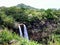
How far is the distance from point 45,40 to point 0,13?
379cm

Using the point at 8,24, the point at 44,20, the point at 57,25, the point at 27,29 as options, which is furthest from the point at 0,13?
the point at 57,25

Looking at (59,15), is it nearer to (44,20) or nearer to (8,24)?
(44,20)

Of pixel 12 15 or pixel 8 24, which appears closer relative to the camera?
pixel 8 24

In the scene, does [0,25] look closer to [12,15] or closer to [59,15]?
[12,15]

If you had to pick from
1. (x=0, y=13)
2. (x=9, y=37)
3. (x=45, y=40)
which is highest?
(x=0, y=13)

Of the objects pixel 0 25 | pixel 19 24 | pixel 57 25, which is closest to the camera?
pixel 0 25

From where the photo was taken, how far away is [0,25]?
52.4ft

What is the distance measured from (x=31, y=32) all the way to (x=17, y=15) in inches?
65.0

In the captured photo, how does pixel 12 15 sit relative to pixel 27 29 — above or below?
above

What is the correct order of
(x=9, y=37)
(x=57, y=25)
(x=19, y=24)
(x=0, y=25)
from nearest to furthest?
(x=9, y=37), (x=0, y=25), (x=19, y=24), (x=57, y=25)

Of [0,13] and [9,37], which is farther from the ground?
[0,13]

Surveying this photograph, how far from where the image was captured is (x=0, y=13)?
16.7m

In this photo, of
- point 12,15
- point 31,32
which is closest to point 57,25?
point 31,32

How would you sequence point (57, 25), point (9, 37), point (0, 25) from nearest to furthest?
point (9, 37) < point (0, 25) < point (57, 25)
